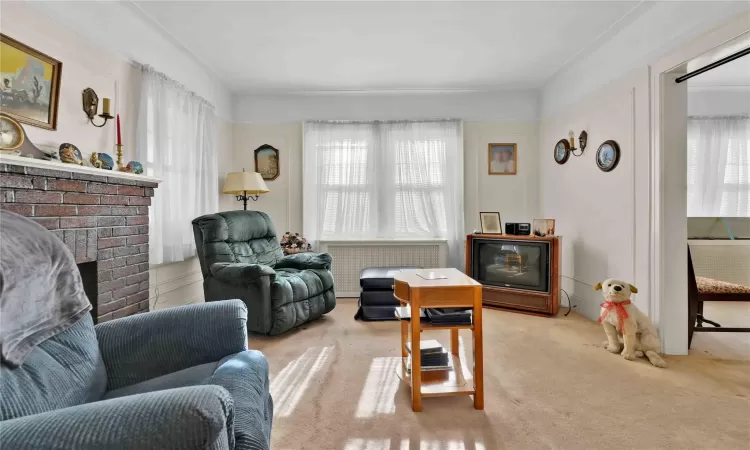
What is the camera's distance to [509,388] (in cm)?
212

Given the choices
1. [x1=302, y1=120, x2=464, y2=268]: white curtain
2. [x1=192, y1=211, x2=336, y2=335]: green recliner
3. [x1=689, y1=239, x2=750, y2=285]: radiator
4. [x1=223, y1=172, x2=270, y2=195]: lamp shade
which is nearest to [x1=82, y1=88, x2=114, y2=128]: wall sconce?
[x1=192, y1=211, x2=336, y2=335]: green recliner

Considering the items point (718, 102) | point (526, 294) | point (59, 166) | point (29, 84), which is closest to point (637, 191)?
point (526, 294)

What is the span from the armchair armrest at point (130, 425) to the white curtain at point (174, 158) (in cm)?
238

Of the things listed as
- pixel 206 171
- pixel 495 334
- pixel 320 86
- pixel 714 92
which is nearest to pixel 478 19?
pixel 320 86

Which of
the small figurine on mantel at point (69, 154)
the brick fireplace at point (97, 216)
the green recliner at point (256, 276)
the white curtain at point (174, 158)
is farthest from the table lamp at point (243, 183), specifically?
the small figurine on mantel at point (69, 154)

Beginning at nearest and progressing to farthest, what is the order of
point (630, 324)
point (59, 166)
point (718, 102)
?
point (59, 166), point (630, 324), point (718, 102)

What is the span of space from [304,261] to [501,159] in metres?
2.68

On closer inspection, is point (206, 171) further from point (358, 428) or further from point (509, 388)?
point (509, 388)

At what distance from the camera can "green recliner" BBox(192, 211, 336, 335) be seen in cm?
295

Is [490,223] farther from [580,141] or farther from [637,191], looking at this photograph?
[637,191]

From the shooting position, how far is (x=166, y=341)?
4.29 ft

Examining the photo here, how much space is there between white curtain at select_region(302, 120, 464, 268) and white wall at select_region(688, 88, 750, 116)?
8.85ft

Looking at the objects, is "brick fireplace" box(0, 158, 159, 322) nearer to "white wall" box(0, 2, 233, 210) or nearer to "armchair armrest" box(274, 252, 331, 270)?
"white wall" box(0, 2, 233, 210)

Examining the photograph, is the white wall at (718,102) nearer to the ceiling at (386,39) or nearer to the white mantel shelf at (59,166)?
the ceiling at (386,39)
